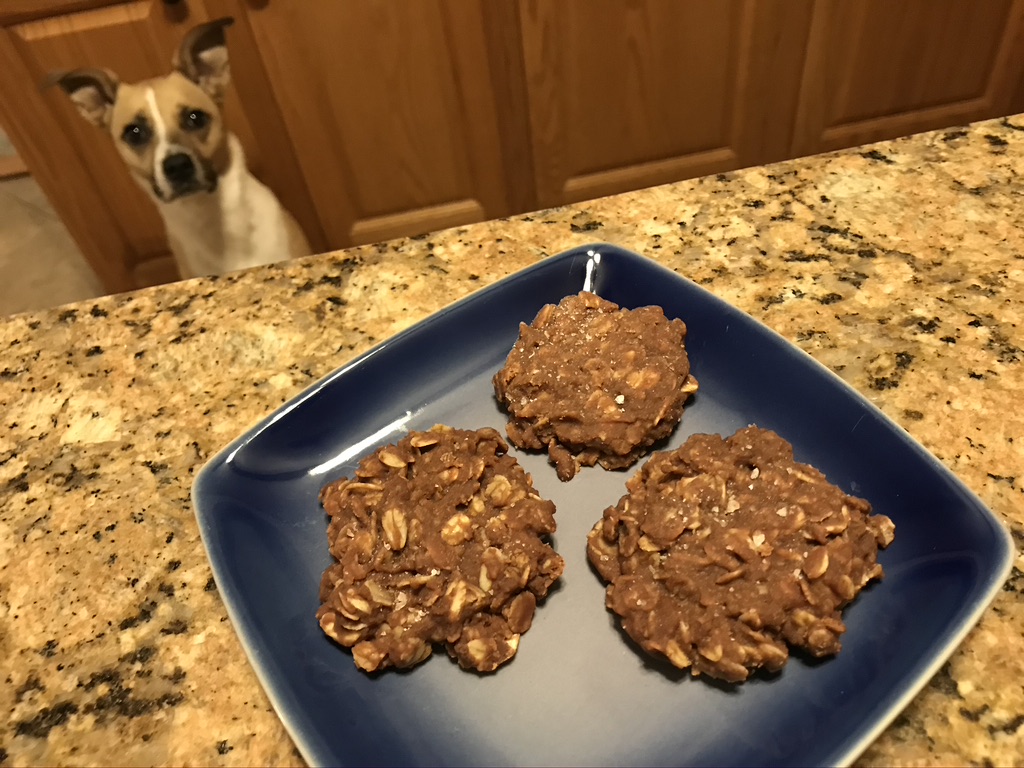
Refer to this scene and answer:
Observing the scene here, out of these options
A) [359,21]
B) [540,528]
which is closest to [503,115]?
[359,21]

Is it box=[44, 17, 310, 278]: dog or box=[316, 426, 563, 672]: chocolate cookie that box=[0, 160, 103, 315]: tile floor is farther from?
box=[316, 426, 563, 672]: chocolate cookie

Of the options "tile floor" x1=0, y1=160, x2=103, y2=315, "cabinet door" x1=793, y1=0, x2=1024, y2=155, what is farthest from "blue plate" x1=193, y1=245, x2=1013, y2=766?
"tile floor" x1=0, y1=160, x2=103, y2=315

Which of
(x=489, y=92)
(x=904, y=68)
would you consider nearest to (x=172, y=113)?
(x=489, y=92)

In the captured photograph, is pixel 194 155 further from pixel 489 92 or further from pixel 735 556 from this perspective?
pixel 735 556

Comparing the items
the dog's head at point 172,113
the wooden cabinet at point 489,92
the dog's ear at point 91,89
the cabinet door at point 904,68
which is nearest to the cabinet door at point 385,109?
the wooden cabinet at point 489,92

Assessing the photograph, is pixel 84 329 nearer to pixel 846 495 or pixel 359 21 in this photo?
pixel 846 495

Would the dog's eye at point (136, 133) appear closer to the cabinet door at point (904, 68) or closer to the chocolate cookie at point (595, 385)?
the chocolate cookie at point (595, 385)
